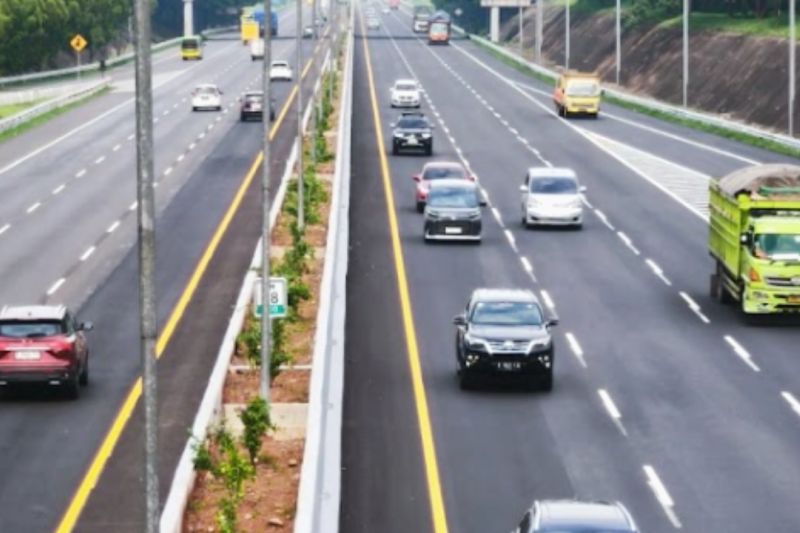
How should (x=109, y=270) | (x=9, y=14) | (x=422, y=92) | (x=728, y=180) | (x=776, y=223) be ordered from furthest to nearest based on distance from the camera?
(x=9, y=14) → (x=422, y=92) → (x=109, y=270) → (x=728, y=180) → (x=776, y=223)

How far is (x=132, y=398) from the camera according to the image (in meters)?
35.9

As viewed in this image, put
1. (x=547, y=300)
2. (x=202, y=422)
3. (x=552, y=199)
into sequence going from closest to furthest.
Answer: (x=202, y=422) → (x=547, y=300) → (x=552, y=199)

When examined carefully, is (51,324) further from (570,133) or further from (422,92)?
(422,92)

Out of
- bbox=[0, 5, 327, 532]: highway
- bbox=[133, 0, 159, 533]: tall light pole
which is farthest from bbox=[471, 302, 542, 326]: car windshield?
bbox=[133, 0, 159, 533]: tall light pole

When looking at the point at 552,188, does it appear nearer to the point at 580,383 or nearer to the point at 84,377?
the point at 580,383

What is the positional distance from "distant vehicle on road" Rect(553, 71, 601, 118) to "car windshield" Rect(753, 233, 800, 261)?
6111cm

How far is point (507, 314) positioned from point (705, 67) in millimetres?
94649

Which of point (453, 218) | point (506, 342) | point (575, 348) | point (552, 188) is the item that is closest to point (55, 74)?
point (552, 188)

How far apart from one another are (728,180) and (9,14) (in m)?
91.9

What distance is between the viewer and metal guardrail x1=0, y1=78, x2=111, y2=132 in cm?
9799

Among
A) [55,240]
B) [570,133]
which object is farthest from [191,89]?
[55,240]

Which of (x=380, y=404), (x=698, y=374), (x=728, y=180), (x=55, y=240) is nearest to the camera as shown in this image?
(x=380, y=404)

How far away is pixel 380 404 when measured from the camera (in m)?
34.7

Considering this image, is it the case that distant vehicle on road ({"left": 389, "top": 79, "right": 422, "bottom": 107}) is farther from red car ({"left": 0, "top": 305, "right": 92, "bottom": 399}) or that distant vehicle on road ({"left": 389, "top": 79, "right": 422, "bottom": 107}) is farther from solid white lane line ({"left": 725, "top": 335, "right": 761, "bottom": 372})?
red car ({"left": 0, "top": 305, "right": 92, "bottom": 399})
